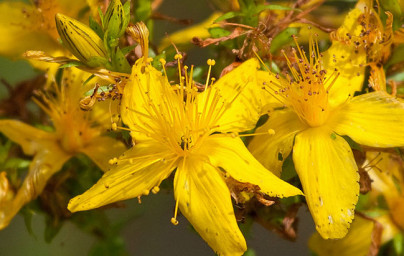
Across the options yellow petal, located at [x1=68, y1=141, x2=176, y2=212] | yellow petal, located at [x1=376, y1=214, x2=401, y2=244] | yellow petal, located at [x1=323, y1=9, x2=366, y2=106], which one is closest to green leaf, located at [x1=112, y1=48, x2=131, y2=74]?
yellow petal, located at [x1=68, y1=141, x2=176, y2=212]

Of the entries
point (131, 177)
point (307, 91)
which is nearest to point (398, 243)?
point (307, 91)

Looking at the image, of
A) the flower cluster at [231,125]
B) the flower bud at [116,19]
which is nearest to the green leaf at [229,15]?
the flower cluster at [231,125]

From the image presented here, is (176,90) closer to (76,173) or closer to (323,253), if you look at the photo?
(76,173)

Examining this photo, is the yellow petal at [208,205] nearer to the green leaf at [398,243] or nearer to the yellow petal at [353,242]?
the yellow petal at [353,242]

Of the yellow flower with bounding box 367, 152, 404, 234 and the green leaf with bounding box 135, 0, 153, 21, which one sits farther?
the yellow flower with bounding box 367, 152, 404, 234

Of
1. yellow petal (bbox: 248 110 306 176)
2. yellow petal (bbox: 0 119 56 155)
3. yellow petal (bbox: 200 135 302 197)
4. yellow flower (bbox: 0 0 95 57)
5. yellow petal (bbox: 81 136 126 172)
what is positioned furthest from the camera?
yellow flower (bbox: 0 0 95 57)

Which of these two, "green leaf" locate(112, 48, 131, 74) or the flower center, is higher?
"green leaf" locate(112, 48, 131, 74)

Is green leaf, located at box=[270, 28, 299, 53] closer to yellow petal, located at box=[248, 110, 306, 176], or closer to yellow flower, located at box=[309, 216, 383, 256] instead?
yellow petal, located at box=[248, 110, 306, 176]

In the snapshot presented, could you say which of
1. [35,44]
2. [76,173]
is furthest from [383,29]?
[35,44]

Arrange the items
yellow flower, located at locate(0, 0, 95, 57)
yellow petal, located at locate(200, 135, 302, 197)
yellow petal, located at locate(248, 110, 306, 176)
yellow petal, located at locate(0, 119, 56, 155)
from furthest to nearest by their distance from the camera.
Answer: yellow flower, located at locate(0, 0, 95, 57) < yellow petal, located at locate(0, 119, 56, 155) < yellow petal, located at locate(248, 110, 306, 176) < yellow petal, located at locate(200, 135, 302, 197)
